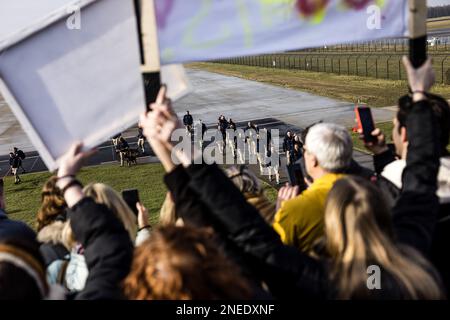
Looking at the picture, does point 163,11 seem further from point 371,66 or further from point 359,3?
point 371,66

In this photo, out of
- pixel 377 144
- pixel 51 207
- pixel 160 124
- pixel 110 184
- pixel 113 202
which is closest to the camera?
pixel 160 124

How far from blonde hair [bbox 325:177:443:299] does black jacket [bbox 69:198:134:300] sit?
31.7 inches

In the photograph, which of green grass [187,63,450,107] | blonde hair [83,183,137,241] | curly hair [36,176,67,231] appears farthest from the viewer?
green grass [187,63,450,107]

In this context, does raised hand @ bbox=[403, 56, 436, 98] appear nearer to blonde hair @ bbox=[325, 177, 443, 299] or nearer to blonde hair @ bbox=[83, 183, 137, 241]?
blonde hair @ bbox=[325, 177, 443, 299]

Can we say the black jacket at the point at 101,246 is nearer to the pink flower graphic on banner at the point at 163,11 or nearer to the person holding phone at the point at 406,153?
the pink flower graphic on banner at the point at 163,11

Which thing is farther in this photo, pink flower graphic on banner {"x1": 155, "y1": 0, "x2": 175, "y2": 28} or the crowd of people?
pink flower graphic on banner {"x1": 155, "y1": 0, "x2": 175, "y2": 28}

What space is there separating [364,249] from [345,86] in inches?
1489

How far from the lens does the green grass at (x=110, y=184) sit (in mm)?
14391

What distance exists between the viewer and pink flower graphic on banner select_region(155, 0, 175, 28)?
8.09 ft

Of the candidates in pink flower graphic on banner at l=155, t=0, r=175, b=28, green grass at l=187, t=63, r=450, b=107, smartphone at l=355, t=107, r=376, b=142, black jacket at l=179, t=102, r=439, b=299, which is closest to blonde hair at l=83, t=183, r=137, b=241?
pink flower graphic on banner at l=155, t=0, r=175, b=28

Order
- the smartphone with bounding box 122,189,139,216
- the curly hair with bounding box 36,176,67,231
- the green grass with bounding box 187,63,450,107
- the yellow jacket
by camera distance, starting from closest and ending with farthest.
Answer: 1. the yellow jacket
2. the smartphone with bounding box 122,189,139,216
3. the curly hair with bounding box 36,176,67,231
4. the green grass with bounding box 187,63,450,107

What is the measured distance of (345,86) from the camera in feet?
126

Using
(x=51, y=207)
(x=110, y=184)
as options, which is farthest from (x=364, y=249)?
(x=110, y=184)

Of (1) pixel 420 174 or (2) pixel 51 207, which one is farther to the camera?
(2) pixel 51 207
